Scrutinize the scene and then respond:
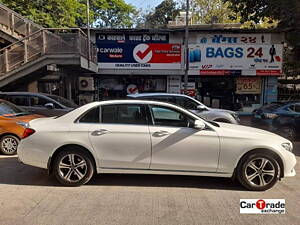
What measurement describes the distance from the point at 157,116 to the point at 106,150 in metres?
1.08

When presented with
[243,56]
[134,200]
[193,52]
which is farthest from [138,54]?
[134,200]

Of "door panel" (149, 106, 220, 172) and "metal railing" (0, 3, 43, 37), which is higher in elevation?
"metal railing" (0, 3, 43, 37)

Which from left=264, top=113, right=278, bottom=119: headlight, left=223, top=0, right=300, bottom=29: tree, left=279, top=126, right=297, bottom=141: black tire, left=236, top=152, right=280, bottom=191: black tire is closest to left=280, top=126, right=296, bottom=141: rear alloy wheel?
left=279, top=126, right=297, bottom=141: black tire

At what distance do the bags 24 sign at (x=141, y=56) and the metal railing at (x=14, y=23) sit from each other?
4040mm

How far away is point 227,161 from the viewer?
4.00m

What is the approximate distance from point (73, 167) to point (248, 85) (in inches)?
528

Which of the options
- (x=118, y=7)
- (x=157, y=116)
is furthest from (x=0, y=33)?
(x=118, y=7)

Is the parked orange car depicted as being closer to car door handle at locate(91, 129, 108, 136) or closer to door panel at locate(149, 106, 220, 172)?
car door handle at locate(91, 129, 108, 136)

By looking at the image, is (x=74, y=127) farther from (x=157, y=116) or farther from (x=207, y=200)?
(x=207, y=200)

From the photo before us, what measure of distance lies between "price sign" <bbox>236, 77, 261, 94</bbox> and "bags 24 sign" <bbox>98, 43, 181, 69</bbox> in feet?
13.2

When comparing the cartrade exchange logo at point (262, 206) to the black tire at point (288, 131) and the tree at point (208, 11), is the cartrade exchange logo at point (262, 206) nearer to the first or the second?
the black tire at point (288, 131)

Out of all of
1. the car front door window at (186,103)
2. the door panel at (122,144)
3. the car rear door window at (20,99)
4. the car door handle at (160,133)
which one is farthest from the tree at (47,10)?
the car door handle at (160,133)

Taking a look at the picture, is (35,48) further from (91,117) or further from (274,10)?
(274,10)

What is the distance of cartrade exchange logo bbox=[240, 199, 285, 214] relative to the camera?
11.2ft
